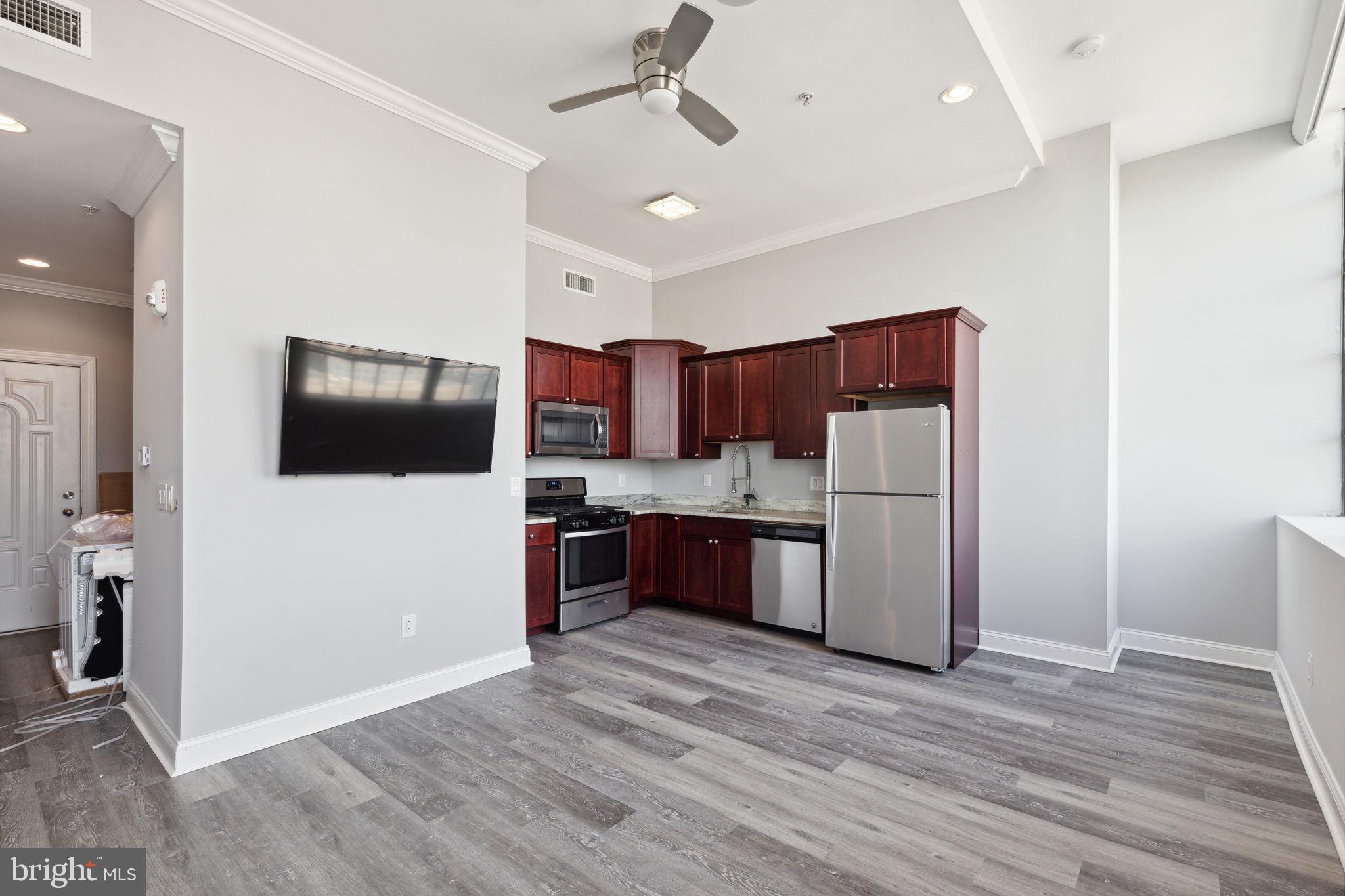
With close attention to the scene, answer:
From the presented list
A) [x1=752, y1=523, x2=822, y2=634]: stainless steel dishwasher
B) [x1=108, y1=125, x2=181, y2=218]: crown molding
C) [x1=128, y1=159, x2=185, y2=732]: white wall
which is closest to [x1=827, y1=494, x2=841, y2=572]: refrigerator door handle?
[x1=752, y1=523, x2=822, y2=634]: stainless steel dishwasher

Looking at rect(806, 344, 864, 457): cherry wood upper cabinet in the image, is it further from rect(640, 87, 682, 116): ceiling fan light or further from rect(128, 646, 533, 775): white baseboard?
rect(128, 646, 533, 775): white baseboard

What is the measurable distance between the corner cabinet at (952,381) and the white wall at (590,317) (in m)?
2.40

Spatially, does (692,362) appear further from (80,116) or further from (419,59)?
(80,116)

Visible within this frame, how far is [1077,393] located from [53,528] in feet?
24.9

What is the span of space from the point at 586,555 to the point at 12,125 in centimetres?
A: 373

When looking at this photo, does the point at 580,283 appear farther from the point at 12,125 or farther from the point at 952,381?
the point at 12,125

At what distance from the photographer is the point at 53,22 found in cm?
236

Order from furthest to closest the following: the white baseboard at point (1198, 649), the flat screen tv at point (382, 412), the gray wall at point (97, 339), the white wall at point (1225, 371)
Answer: the gray wall at point (97, 339) < the white baseboard at point (1198, 649) < the white wall at point (1225, 371) < the flat screen tv at point (382, 412)

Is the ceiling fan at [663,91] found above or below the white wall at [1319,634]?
above

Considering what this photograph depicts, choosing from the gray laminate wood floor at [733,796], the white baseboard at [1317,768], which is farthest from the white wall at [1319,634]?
the gray laminate wood floor at [733,796]

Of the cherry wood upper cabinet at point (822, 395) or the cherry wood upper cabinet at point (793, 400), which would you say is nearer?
the cherry wood upper cabinet at point (822, 395)

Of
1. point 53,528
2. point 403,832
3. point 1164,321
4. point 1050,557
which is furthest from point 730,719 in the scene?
point 53,528

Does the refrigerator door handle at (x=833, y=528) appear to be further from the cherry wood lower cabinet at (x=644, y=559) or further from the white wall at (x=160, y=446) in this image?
the white wall at (x=160, y=446)

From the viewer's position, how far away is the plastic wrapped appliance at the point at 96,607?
352 cm
